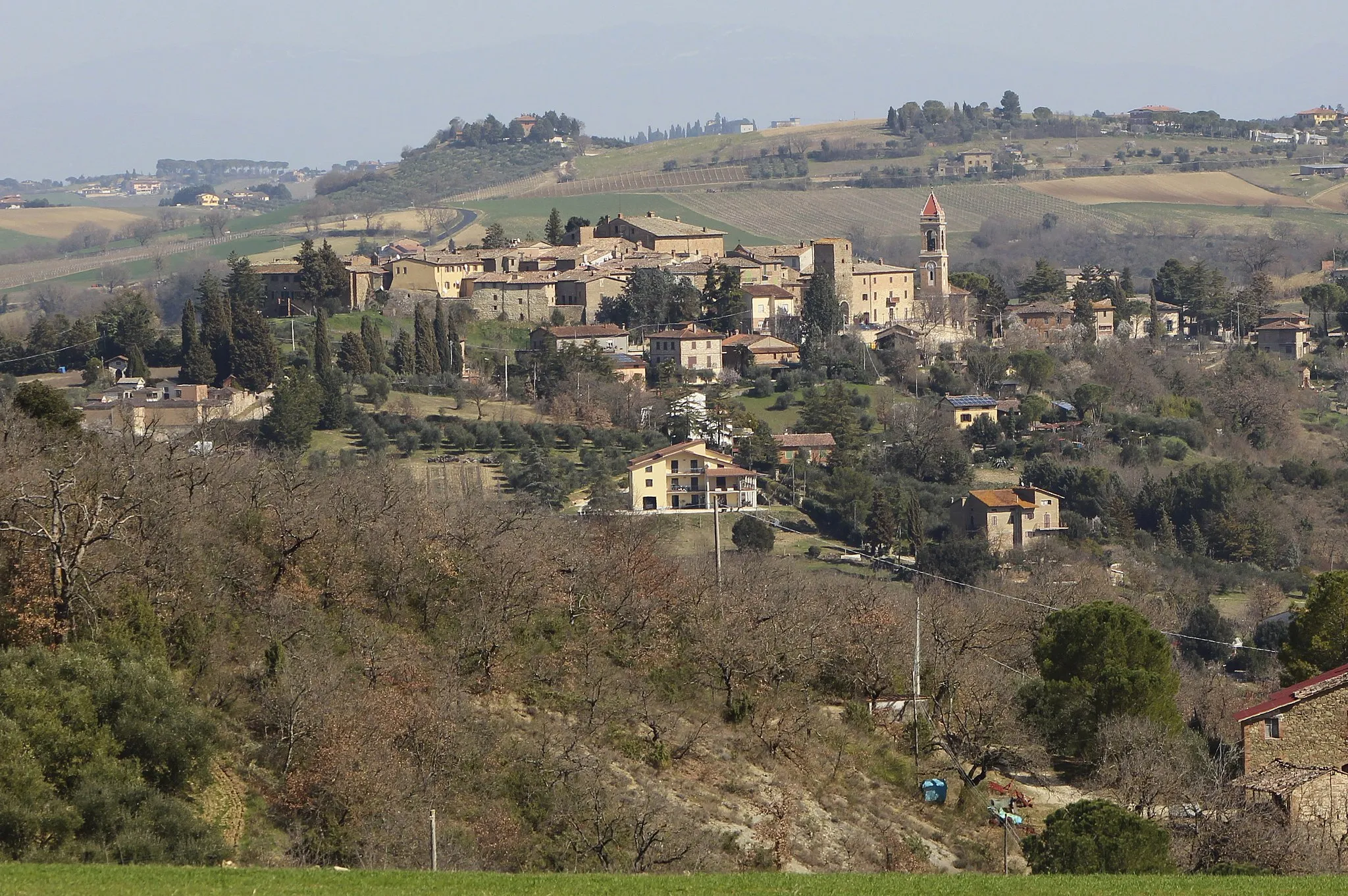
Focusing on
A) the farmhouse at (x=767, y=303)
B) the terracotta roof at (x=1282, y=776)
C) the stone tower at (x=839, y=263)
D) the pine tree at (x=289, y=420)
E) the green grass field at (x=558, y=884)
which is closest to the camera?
the green grass field at (x=558, y=884)

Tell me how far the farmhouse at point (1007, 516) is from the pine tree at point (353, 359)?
1654 centimetres

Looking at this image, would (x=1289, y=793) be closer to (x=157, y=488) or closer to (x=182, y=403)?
(x=157, y=488)

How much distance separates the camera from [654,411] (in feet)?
176

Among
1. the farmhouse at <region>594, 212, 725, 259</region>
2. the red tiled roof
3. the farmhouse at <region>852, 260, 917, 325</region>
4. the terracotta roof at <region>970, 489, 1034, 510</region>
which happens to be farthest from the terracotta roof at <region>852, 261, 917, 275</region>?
the red tiled roof

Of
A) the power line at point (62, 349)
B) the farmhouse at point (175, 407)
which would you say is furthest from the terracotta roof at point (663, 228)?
the farmhouse at point (175, 407)

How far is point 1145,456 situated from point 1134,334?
15984mm

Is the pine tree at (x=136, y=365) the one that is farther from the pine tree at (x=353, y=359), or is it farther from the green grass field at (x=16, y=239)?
the green grass field at (x=16, y=239)

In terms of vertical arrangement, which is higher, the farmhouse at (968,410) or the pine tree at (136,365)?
the pine tree at (136,365)

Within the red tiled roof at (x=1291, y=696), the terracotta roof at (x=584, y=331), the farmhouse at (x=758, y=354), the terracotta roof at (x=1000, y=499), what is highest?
the red tiled roof at (x=1291, y=696)

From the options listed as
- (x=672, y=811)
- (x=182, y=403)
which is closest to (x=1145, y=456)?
(x=182, y=403)

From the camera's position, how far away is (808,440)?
51562 millimetres

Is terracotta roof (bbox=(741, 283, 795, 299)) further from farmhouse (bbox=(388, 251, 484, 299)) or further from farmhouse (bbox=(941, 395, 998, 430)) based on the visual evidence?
farmhouse (bbox=(941, 395, 998, 430))

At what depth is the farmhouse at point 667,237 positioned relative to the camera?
72312mm

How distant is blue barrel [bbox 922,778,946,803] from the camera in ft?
69.7
